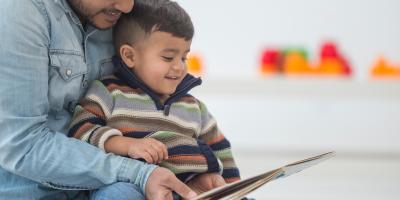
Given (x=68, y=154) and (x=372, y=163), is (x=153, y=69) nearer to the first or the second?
(x=68, y=154)

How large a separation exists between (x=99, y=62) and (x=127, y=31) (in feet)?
0.27

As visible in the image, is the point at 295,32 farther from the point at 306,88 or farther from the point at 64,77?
the point at 64,77

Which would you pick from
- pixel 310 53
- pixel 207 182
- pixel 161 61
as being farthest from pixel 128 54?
pixel 310 53

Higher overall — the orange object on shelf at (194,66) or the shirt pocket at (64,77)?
the shirt pocket at (64,77)

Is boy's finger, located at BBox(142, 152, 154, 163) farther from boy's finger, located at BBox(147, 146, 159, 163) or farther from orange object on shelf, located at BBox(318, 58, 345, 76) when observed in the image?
orange object on shelf, located at BBox(318, 58, 345, 76)

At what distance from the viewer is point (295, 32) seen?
402 cm

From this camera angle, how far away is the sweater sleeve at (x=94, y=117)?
1213 millimetres

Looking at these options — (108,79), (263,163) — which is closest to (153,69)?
(108,79)

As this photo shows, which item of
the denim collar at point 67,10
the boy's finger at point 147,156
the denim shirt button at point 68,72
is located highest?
the denim collar at point 67,10

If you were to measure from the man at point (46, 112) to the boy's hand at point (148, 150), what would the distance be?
0.05 ft

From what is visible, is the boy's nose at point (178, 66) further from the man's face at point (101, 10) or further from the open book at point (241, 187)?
the open book at point (241, 187)

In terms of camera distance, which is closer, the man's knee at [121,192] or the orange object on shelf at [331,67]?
the man's knee at [121,192]

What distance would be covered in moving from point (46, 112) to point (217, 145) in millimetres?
370

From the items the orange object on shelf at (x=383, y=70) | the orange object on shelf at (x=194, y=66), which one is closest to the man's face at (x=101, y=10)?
the orange object on shelf at (x=194, y=66)
